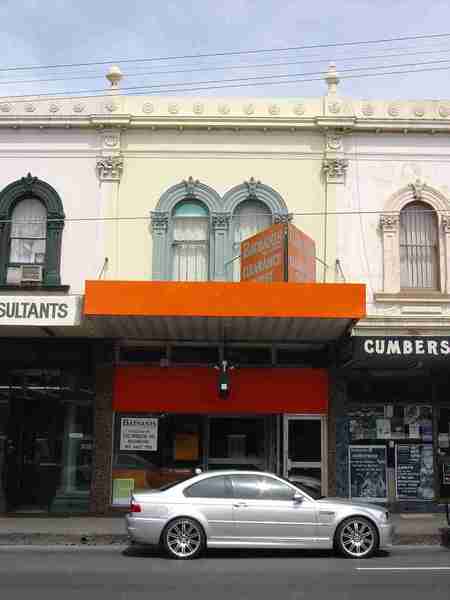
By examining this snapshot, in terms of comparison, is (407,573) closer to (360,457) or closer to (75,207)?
(360,457)

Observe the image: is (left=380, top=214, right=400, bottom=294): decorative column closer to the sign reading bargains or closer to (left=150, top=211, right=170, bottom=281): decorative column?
the sign reading bargains

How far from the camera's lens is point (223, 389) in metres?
16.9

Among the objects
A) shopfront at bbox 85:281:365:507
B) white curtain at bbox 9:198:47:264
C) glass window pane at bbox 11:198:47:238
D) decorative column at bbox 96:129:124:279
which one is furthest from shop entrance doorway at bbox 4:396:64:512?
glass window pane at bbox 11:198:47:238

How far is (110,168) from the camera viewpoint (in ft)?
59.1

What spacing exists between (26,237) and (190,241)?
3.74m

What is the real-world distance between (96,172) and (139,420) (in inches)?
226

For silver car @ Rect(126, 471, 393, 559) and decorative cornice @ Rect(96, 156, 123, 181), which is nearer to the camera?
silver car @ Rect(126, 471, 393, 559)

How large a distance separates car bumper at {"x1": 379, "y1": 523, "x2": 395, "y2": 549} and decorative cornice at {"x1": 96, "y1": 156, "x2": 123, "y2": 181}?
9.94 m

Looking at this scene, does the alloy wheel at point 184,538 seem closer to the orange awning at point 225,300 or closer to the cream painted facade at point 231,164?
the orange awning at point 225,300

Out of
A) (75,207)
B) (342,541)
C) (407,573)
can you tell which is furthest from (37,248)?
(407,573)

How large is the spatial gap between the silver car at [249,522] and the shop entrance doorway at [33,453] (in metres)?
6.14

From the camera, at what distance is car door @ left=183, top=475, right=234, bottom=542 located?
1178 centimetres

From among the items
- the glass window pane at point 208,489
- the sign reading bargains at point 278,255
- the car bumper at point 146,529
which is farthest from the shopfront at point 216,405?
the car bumper at point 146,529

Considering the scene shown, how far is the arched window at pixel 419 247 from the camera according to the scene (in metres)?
17.8
